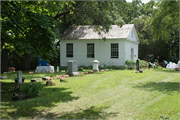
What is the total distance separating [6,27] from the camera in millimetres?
6629

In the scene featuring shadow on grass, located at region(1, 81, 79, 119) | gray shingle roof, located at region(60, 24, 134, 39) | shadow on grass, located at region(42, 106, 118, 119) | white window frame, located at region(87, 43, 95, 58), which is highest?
gray shingle roof, located at region(60, 24, 134, 39)

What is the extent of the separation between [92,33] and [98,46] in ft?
6.53

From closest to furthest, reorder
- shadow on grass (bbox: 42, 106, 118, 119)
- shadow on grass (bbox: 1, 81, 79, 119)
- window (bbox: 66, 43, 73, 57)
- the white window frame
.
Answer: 1. shadow on grass (bbox: 42, 106, 118, 119)
2. shadow on grass (bbox: 1, 81, 79, 119)
3. the white window frame
4. window (bbox: 66, 43, 73, 57)

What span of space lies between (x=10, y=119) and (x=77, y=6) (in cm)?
1574

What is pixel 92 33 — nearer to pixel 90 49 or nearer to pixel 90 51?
pixel 90 49

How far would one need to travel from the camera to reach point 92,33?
24062 mm

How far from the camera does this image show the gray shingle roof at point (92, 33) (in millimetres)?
22923

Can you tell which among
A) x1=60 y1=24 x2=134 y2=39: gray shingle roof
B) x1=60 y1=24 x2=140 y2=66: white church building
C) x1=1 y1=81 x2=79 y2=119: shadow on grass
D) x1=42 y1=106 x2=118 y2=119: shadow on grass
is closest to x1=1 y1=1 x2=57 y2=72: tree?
x1=1 y1=81 x2=79 y2=119: shadow on grass

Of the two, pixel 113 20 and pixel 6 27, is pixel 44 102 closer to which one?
pixel 6 27

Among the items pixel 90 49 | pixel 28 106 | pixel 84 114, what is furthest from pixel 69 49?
pixel 84 114

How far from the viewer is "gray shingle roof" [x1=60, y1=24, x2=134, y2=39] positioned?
22.9m

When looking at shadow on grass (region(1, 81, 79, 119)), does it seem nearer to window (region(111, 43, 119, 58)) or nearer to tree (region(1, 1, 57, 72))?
tree (region(1, 1, 57, 72))

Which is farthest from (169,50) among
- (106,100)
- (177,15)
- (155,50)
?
(106,100)

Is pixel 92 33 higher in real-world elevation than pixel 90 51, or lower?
higher
